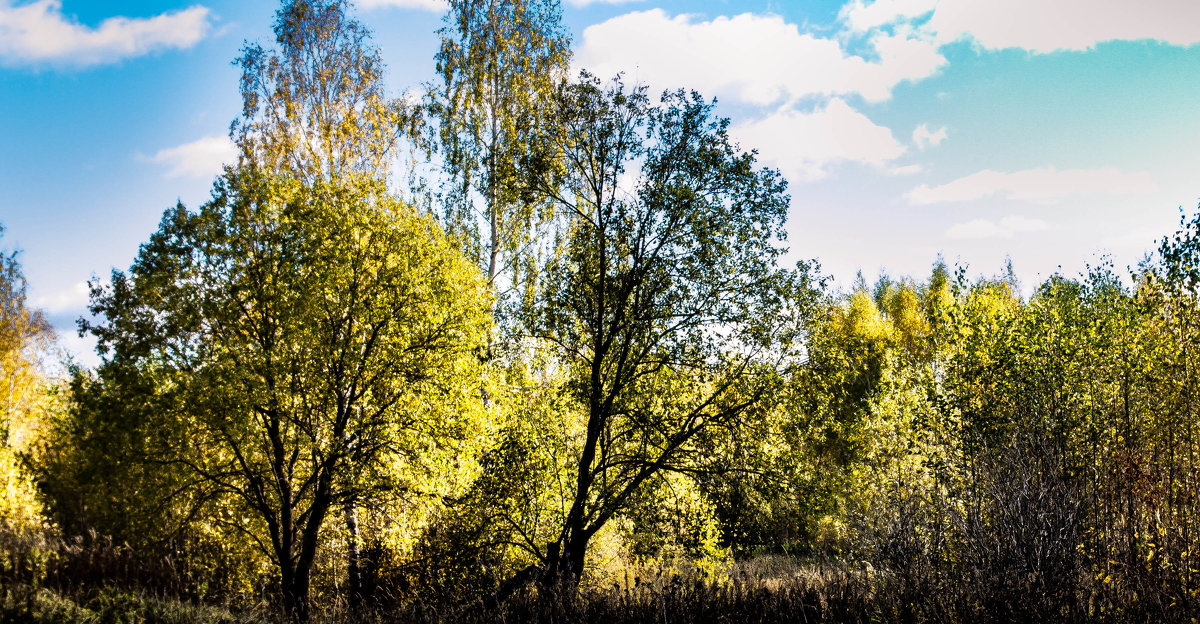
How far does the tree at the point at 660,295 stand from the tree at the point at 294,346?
259 centimetres

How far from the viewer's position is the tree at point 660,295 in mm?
11039

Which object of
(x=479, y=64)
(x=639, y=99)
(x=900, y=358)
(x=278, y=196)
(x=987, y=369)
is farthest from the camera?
(x=900, y=358)

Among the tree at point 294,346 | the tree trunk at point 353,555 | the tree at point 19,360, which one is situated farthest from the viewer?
the tree at point 19,360

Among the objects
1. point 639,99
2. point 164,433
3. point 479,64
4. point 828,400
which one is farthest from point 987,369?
point 164,433

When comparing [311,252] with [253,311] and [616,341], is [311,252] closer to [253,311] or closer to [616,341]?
[253,311]

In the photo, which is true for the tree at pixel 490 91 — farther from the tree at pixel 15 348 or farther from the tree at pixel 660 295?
the tree at pixel 15 348

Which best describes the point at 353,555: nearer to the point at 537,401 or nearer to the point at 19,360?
the point at 537,401

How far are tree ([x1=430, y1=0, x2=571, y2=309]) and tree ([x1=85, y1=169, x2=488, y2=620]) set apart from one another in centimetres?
326

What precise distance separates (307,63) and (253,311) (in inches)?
336

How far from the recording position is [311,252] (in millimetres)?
12531

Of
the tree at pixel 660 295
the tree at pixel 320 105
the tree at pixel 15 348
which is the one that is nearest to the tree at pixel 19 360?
the tree at pixel 15 348

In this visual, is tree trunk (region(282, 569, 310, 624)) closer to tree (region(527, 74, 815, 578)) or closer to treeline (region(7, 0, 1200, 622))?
treeline (region(7, 0, 1200, 622))

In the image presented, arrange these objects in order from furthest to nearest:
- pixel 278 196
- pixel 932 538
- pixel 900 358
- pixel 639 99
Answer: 1. pixel 900 358
2. pixel 278 196
3. pixel 639 99
4. pixel 932 538

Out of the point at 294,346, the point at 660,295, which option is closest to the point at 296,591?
the point at 294,346
